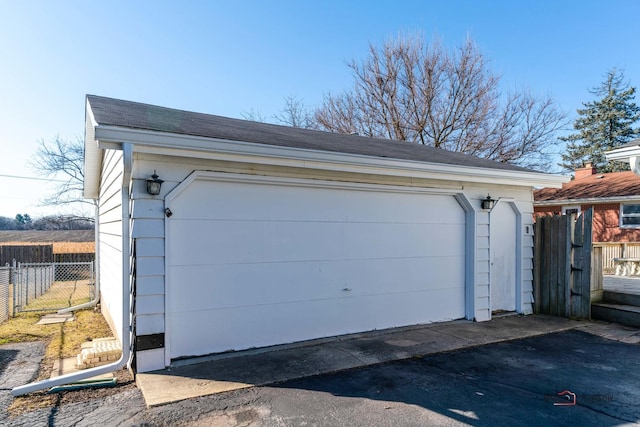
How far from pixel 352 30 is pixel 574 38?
28.6 feet

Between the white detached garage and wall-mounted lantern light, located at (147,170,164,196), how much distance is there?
0.21 ft

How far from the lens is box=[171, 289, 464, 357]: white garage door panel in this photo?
14.3 feet

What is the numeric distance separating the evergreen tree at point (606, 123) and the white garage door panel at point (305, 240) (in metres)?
28.8

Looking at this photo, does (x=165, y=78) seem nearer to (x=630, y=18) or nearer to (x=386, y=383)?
(x=386, y=383)

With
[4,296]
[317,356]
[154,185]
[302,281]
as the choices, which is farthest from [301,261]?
[4,296]

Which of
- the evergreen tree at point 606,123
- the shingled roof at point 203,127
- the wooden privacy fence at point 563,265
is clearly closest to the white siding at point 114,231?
the shingled roof at point 203,127

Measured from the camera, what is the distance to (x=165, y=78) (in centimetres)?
1211

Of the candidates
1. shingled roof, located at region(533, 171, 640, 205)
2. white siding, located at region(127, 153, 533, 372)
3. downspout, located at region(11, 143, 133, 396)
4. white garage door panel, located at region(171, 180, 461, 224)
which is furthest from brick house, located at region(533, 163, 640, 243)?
downspout, located at region(11, 143, 133, 396)

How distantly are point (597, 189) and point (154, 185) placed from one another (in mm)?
18125

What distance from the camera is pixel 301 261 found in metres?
5.04

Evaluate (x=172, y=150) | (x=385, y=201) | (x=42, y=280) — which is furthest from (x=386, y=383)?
(x=42, y=280)

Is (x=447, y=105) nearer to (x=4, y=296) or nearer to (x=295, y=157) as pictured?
(x=295, y=157)

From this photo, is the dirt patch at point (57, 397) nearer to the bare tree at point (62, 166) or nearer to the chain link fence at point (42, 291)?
the chain link fence at point (42, 291)

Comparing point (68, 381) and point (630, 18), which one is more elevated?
point (630, 18)
